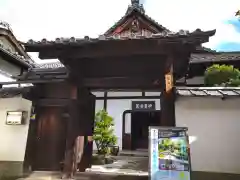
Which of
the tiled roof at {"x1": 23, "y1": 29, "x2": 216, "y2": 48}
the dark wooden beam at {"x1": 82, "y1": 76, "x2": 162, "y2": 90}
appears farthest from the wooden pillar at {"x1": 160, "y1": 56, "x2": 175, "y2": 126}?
the tiled roof at {"x1": 23, "y1": 29, "x2": 216, "y2": 48}

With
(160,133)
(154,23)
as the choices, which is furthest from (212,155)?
(154,23)

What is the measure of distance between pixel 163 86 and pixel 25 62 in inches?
278

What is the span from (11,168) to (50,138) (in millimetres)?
1436

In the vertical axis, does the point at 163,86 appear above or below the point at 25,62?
below

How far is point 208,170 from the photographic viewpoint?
5609 millimetres

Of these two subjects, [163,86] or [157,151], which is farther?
[163,86]

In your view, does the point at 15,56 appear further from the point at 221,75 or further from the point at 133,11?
the point at 133,11

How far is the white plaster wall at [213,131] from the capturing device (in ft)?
18.4

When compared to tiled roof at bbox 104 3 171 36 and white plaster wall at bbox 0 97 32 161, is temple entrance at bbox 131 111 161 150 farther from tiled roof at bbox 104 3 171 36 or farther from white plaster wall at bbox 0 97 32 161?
white plaster wall at bbox 0 97 32 161

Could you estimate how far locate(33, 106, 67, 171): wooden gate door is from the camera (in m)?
7.31

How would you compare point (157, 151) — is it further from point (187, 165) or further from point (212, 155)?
point (212, 155)

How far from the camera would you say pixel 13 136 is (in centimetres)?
719

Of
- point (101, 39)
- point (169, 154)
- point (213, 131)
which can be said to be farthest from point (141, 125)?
point (101, 39)

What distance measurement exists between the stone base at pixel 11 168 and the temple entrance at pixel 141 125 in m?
11.0
